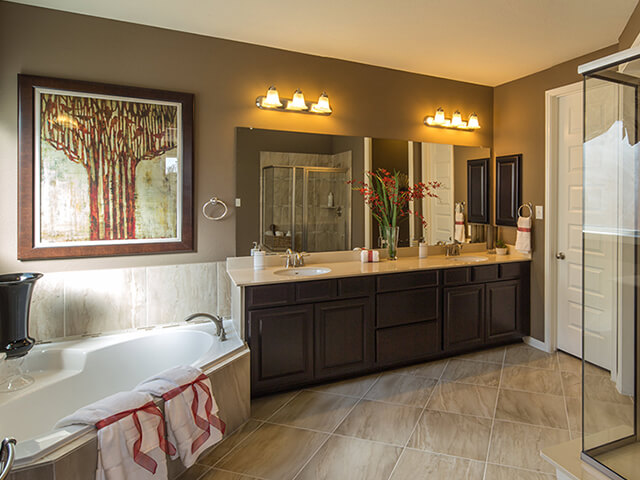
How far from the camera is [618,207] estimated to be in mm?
1620

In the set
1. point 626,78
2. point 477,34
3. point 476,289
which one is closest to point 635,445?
point 626,78

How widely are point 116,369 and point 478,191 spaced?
3656 millimetres

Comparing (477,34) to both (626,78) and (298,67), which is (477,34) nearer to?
(298,67)

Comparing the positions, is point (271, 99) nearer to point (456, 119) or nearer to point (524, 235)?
point (456, 119)

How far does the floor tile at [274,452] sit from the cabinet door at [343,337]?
60cm

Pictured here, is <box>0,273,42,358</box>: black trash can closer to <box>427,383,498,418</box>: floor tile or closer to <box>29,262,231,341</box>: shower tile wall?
<box>29,262,231,341</box>: shower tile wall

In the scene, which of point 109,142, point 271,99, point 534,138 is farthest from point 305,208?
point 534,138

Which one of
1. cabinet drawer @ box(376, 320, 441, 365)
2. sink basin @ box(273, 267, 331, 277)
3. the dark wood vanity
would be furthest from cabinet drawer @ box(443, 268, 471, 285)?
sink basin @ box(273, 267, 331, 277)

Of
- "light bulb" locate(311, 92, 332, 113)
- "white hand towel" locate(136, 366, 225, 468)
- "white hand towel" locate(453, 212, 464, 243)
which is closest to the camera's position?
"white hand towel" locate(136, 366, 225, 468)

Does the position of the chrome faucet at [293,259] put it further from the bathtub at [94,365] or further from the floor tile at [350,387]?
the floor tile at [350,387]

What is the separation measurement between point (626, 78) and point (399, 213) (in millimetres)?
2352

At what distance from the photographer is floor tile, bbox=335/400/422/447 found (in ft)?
8.05

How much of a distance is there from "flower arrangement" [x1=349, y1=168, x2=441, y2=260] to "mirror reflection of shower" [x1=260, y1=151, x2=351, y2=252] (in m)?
0.21

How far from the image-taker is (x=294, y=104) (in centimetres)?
337
